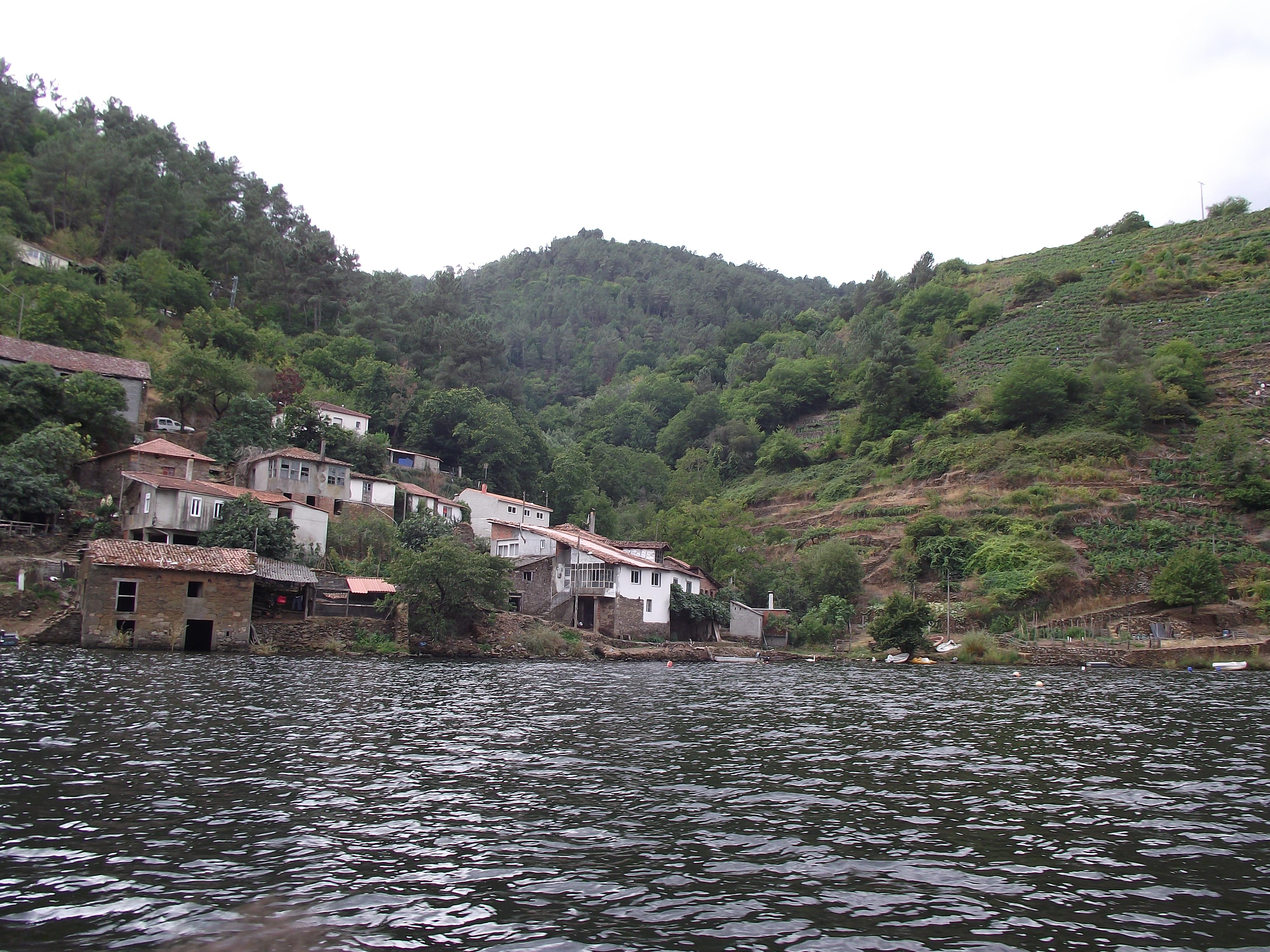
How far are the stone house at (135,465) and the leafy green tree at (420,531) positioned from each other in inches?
537

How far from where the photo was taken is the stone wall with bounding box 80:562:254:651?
36.7 m

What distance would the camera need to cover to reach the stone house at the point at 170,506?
1861 inches

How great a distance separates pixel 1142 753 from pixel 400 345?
303 feet

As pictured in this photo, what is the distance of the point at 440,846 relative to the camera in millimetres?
11094

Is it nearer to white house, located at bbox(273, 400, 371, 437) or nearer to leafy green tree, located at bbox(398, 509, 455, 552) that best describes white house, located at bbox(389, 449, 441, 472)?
white house, located at bbox(273, 400, 371, 437)

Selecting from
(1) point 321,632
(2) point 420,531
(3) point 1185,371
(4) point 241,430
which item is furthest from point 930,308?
(1) point 321,632

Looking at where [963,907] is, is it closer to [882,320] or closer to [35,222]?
[35,222]

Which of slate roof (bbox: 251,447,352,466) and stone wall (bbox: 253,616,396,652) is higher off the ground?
slate roof (bbox: 251,447,352,466)

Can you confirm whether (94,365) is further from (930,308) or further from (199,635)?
(930,308)

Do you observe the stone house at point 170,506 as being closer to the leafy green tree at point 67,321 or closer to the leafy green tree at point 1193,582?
the leafy green tree at point 67,321

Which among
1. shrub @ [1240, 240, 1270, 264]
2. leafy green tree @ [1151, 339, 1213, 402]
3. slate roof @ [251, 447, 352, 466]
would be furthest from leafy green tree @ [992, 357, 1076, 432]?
slate roof @ [251, 447, 352, 466]

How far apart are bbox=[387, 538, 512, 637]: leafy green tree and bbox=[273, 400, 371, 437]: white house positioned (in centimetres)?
2629

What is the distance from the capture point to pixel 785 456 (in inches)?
4252

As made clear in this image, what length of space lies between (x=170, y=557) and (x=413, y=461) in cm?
4236
